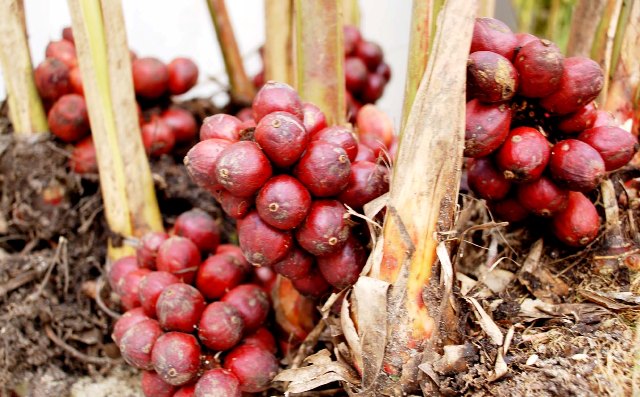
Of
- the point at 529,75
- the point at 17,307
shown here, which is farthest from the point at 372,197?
the point at 17,307

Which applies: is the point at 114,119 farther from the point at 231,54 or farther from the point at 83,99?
the point at 231,54

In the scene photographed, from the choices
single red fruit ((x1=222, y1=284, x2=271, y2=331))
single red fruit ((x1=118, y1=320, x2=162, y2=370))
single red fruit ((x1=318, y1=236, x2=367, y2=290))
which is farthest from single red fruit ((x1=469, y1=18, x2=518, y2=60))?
single red fruit ((x1=118, y1=320, x2=162, y2=370))

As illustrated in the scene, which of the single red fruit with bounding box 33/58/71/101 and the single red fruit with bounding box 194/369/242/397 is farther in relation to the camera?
the single red fruit with bounding box 33/58/71/101

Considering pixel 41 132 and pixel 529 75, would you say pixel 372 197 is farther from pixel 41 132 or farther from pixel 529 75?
pixel 41 132

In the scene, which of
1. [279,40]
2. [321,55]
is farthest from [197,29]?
[321,55]

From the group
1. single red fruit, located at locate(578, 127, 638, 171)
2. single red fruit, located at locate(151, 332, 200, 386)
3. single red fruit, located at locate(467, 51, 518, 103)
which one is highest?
single red fruit, located at locate(467, 51, 518, 103)

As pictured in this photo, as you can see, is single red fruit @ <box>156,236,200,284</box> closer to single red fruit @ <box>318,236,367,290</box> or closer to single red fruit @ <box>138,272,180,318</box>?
single red fruit @ <box>138,272,180,318</box>
